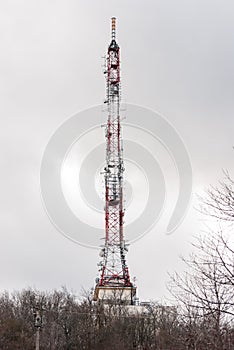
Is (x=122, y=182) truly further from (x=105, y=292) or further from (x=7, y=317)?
(x=7, y=317)

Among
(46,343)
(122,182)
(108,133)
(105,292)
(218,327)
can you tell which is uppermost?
(108,133)

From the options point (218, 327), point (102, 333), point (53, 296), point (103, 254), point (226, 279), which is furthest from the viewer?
Result: point (53, 296)

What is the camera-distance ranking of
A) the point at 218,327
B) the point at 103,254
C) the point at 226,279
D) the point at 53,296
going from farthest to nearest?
the point at 53,296
the point at 103,254
the point at 218,327
the point at 226,279

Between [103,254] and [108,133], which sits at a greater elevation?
[108,133]

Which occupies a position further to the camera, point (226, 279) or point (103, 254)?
point (103, 254)

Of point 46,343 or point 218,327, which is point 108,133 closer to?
point 46,343

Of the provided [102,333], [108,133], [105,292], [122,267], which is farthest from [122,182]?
[102,333]

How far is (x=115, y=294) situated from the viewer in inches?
1508

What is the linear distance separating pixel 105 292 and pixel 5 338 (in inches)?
322

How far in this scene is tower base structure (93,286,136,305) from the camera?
3725 cm

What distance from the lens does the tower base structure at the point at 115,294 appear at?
122 feet

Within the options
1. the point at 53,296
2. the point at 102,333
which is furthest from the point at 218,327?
the point at 53,296

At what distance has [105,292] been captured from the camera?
37.8 meters

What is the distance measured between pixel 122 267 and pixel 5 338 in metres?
10.4
